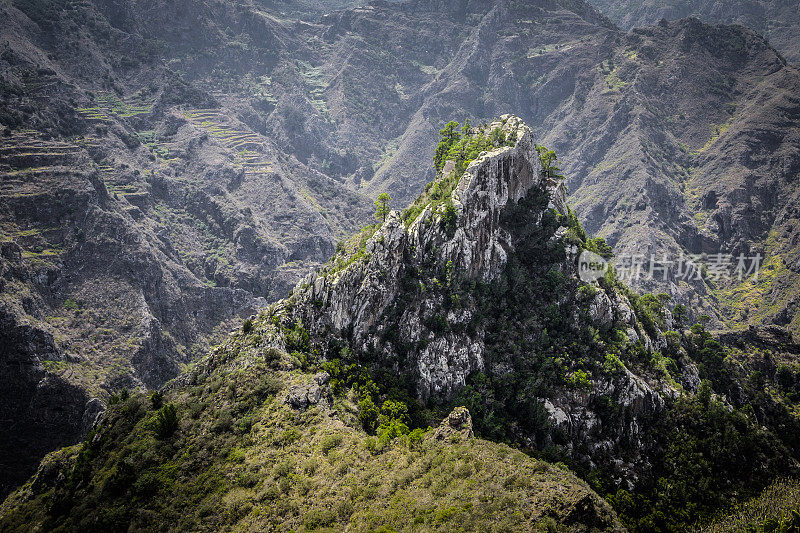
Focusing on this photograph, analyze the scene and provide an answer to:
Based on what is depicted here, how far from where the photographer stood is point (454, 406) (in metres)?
76.2

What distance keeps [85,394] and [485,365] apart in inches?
4236

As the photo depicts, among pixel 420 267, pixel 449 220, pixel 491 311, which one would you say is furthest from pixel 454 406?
pixel 449 220

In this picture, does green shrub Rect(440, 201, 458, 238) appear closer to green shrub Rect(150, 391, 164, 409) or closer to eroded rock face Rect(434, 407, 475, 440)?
eroded rock face Rect(434, 407, 475, 440)

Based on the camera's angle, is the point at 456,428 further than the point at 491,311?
No

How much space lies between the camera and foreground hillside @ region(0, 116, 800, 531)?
158 ft

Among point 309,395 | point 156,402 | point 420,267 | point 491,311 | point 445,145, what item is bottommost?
point 156,402

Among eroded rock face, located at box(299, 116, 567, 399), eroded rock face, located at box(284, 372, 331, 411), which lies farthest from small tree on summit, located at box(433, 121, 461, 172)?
eroded rock face, located at box(284, 372, 331, 411)

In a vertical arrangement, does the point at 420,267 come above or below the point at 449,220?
below

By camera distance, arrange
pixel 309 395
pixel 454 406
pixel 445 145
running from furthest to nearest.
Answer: pixel 445 145
pixel 454 406
pixel 309 395

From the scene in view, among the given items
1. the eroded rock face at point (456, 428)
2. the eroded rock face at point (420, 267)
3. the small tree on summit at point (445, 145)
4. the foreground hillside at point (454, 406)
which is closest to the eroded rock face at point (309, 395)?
the foreground hillside at point (454, 406)

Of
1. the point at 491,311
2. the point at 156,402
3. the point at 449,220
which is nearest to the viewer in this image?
the point at 156,402

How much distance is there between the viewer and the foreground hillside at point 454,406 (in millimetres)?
48250

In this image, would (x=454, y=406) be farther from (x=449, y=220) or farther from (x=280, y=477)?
(x=280, y=477)

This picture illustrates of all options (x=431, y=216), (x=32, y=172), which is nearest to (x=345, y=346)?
(x=431, y=216)
